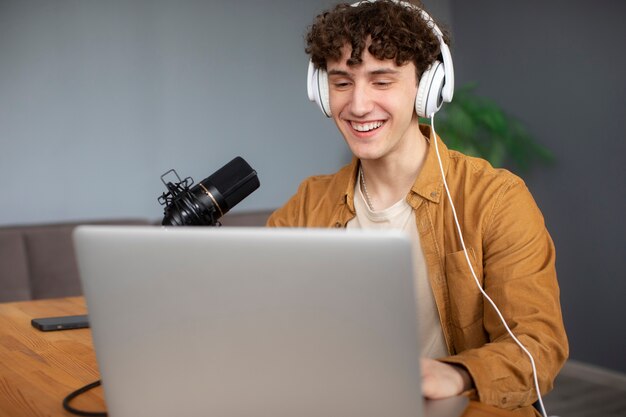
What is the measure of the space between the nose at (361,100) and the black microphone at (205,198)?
285 mm

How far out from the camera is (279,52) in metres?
3.80

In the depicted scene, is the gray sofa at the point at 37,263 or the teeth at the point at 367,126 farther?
the gray sofa at the point at 37,263

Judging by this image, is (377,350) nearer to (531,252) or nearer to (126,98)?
(531,252)

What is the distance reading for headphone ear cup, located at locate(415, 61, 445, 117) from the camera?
1.64 meters

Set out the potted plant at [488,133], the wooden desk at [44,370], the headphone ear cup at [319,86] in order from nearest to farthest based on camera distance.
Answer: the wooden desk at [44,370] < the headphone ear cup at [319,86] < the potted plant at [488,133]

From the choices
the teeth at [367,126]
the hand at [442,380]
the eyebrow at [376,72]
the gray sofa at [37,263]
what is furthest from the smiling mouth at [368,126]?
the gray sofa at [37,263]

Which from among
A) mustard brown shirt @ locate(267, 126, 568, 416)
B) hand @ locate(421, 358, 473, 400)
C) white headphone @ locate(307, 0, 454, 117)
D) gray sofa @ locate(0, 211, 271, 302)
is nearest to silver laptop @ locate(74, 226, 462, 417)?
hand @ locate(421, 358, 473, 400)

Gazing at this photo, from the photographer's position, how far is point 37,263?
3146 mm

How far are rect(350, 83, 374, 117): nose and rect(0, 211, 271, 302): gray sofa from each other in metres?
1.82

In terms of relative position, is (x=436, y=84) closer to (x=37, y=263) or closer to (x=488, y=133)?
(x=37, y=263)

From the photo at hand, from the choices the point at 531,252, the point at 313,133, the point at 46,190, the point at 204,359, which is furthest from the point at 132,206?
the point at 204,359

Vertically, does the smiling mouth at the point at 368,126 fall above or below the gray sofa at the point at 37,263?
above

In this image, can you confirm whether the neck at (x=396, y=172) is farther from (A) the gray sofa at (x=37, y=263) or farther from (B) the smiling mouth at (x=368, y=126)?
(A) the gray sofa at (x=37, y=263)

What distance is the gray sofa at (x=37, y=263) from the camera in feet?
10.1
